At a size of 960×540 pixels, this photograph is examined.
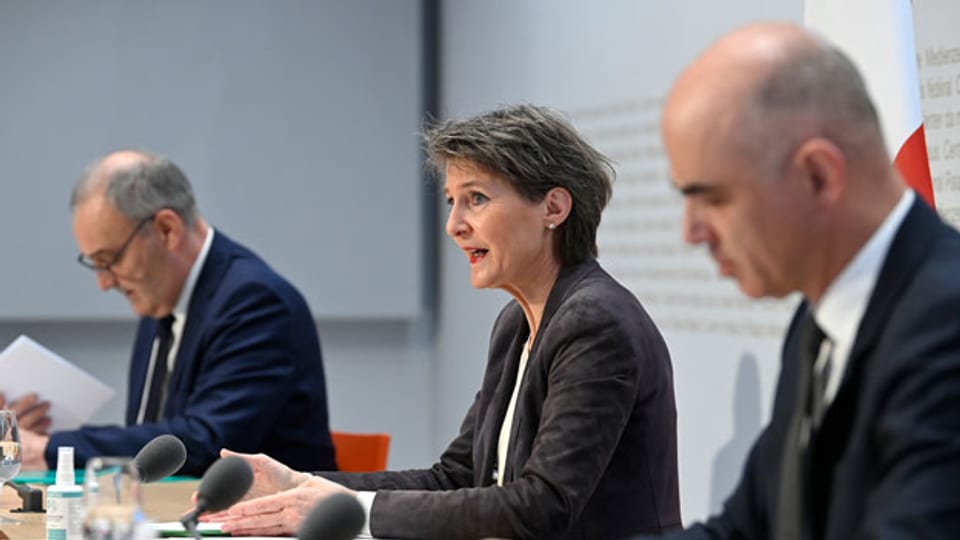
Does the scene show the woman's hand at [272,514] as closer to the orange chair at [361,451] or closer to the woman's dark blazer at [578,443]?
the woman's dark blazer at [578,443]

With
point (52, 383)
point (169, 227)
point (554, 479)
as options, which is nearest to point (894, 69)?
point (554, 479)

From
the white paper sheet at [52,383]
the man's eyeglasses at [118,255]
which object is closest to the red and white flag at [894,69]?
the man's eyeglasses at [118,255]

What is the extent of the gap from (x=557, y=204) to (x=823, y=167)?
133cm

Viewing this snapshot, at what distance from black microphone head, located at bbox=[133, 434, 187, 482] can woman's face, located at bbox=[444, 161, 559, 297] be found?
2.22 ft

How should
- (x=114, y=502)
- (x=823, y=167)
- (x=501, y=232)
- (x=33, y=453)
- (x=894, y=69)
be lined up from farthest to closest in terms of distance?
1. (x=33, y=453)
2. (x=894, y=69)
3. (x=501, y=232)
4. (x=114, y=502)
5. (x=823, y=167)

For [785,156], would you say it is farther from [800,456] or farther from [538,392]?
[538,392]

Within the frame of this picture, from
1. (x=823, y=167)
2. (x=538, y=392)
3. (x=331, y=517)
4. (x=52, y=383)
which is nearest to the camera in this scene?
(x=823, y=167)

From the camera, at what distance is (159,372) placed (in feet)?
14.5

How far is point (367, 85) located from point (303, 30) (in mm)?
348

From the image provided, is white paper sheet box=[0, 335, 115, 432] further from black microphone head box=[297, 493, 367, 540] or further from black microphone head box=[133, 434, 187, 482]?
black microphone head box=[297, 493, 367, 540]

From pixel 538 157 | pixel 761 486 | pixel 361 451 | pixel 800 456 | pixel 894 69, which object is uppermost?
pixel 894 69

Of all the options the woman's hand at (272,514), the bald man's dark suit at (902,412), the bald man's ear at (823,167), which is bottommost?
the woman's hand at (272,514)

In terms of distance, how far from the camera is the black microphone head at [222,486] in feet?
7.20

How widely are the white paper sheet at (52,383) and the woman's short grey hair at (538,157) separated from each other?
1.68 meters
